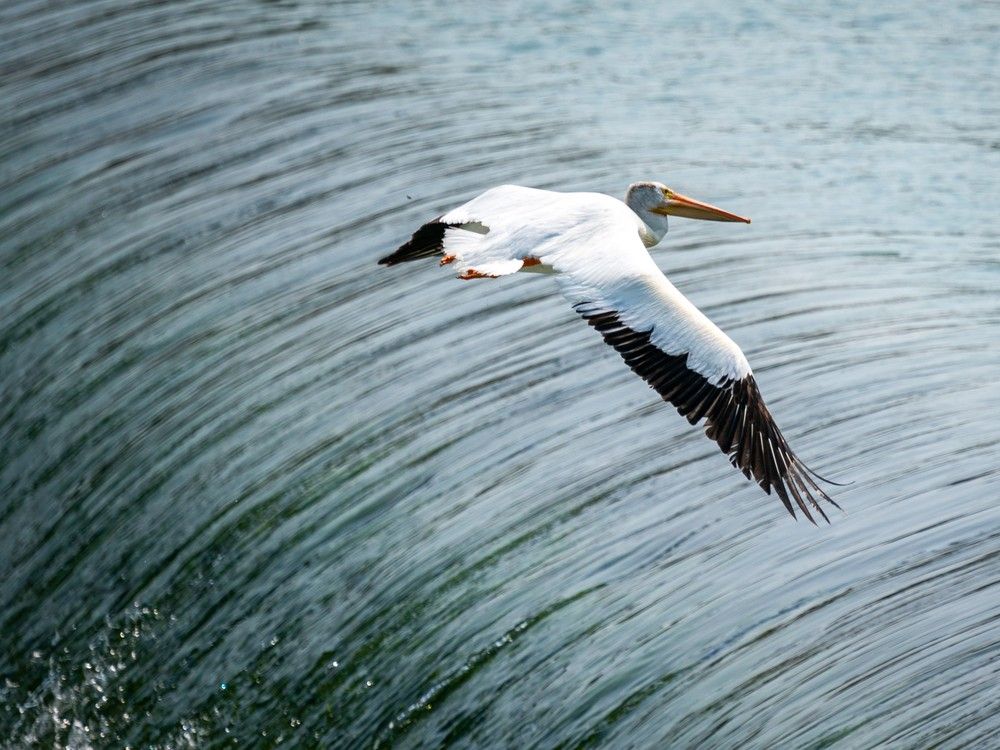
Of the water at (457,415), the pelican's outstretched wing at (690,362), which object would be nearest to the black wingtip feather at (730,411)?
the pelican's outstretched wing at (690,362)

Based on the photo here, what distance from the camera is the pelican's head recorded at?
182 inches

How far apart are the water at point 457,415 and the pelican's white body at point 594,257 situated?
40 centimetres

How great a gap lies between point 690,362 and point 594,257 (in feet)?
1.62

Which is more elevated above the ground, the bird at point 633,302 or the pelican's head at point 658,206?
the bird at point 633,302

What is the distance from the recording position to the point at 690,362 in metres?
3.47

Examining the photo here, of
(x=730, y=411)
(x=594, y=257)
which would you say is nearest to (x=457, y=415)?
(x=594, y=257)

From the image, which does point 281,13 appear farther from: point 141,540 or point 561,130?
point 141,540

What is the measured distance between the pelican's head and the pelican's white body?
0.11 ft

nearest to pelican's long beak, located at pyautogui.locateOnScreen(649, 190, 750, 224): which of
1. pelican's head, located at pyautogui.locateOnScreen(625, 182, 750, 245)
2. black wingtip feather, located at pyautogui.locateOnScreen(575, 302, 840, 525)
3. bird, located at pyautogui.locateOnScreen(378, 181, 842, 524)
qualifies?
pelican's head, located at pyautogui.locateOnScreen(625, 182, 750, 245)

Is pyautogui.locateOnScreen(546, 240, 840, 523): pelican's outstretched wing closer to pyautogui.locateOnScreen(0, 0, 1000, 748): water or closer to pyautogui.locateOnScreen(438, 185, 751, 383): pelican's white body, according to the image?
pyautogui.locateOnScreen(438, 185, 751, 383): pelican's white body

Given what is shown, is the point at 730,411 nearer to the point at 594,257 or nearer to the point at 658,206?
the point at 594,257

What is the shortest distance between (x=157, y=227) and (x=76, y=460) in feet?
3.85

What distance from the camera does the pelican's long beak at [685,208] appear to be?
15.2 ft

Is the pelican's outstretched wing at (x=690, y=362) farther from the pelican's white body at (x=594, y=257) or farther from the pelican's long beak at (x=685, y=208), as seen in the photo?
the pelican's long beak at (x=685, y=208)
